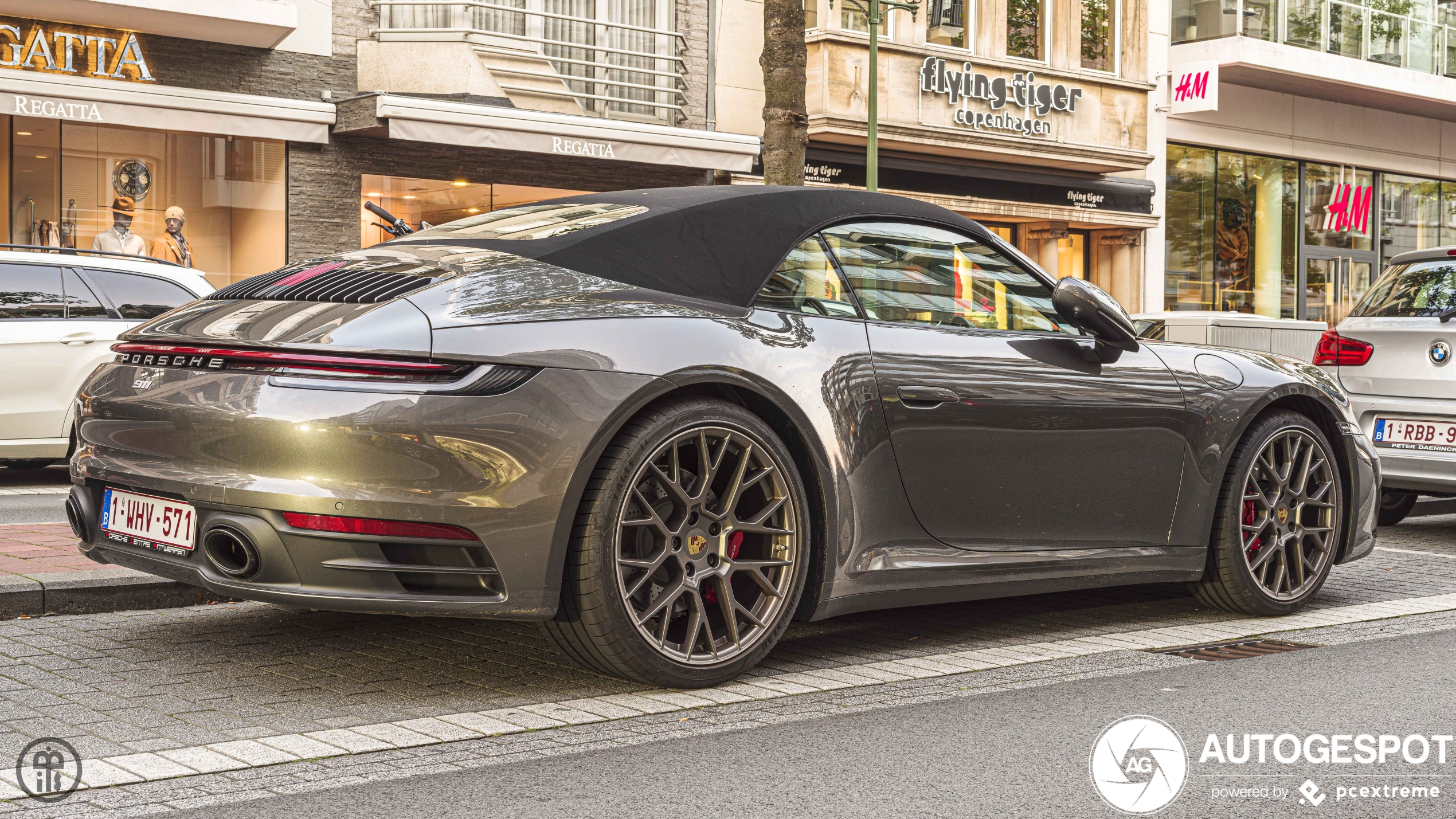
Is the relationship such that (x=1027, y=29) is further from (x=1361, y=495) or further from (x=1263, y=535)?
(x=1263, y=535)

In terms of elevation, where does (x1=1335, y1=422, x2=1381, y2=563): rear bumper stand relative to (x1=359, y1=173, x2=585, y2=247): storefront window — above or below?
below

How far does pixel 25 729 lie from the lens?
12.6 feet

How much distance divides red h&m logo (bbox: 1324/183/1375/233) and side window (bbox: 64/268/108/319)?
24.7 metres

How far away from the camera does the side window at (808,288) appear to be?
15.4 feet

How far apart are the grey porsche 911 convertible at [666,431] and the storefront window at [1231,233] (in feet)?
73.7

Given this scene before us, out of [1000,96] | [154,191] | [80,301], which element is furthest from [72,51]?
[1000,96]

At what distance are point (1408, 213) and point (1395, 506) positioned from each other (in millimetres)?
24414

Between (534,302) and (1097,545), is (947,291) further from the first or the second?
(534,302)

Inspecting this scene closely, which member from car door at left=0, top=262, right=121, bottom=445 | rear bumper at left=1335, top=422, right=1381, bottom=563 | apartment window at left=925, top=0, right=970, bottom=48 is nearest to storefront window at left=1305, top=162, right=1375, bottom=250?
apartment window at left=925, top=0, right=970, bottom=48

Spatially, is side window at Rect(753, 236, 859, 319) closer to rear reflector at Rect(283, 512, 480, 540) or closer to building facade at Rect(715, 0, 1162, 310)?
rear reflector at Rect(283, 512, 480, 540)

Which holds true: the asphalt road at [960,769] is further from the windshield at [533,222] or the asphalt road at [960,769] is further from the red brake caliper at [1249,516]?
the windshield at [533,222]

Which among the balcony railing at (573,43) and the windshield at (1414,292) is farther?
the balcony railing at (573,43)

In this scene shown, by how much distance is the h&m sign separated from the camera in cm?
1634
